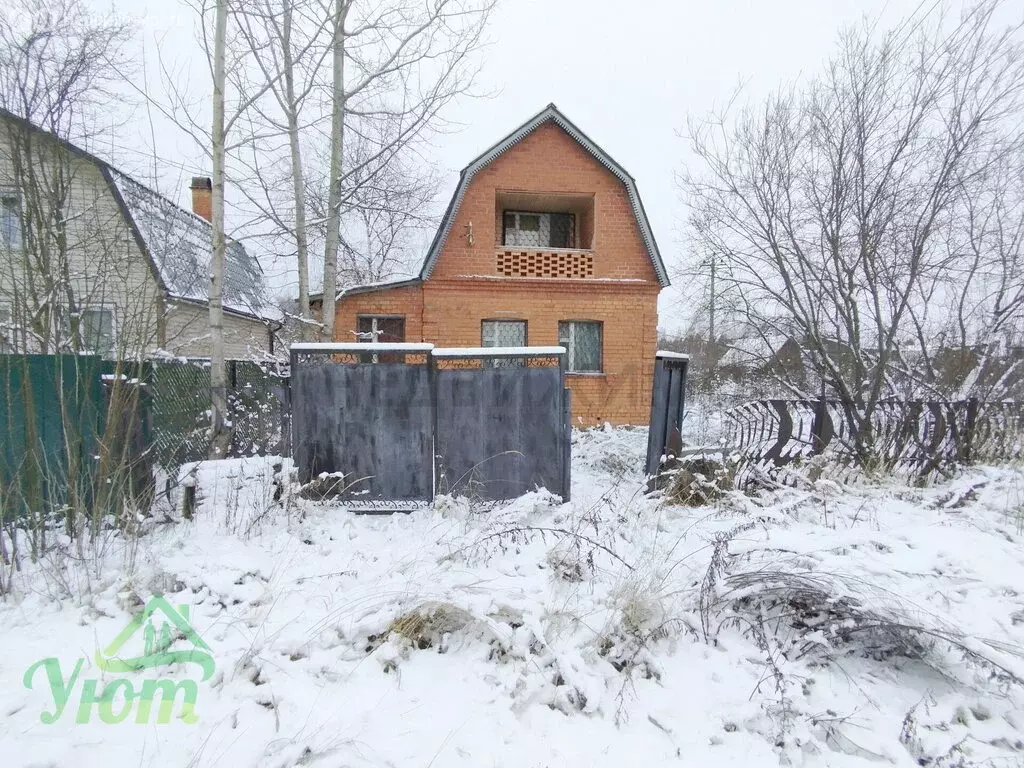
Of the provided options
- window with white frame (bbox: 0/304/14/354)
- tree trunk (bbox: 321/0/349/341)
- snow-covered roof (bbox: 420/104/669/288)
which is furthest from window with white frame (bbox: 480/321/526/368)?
window with white frame (bbox: 0/304/14/354)

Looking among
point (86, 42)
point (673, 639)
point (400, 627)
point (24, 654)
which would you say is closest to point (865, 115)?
point (673, 639)

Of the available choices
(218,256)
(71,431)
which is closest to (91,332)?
(71,431)

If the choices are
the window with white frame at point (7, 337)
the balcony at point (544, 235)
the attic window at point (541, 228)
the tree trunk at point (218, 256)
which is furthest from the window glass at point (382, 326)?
the window with white frame at point (7, 337)

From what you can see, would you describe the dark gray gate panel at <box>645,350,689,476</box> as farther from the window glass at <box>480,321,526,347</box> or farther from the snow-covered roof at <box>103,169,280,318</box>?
the snow-covered roof at <box>103,169,280,318</box>

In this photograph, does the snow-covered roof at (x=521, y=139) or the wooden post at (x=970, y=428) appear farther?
the snow-covered roof at (x=521, y=139)

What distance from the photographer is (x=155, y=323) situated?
12.3 ft

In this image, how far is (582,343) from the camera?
12.0 meters

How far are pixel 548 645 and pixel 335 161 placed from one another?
26.5 feet

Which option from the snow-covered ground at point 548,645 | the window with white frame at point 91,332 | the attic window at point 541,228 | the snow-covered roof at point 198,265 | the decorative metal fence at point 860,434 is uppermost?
the attic window at point 541,228

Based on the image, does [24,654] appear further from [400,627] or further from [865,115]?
[865,115]

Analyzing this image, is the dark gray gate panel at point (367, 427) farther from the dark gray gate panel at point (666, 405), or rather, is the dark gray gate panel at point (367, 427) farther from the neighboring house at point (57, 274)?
the dark gray gate panel at point (666, 405)

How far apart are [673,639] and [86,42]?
34.3 ft

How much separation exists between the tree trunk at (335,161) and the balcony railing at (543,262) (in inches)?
169

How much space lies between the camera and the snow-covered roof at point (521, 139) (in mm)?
11211
